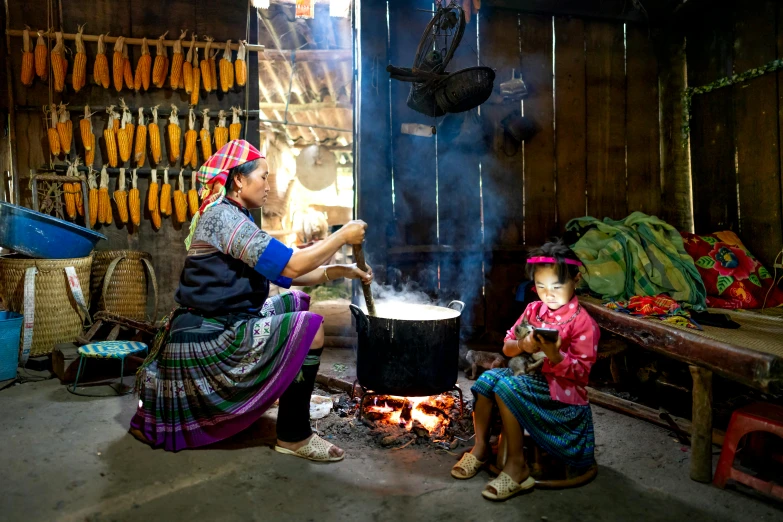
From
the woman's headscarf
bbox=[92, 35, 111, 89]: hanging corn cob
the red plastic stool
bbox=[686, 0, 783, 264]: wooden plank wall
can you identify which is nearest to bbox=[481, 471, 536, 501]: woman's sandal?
the red plastic stool

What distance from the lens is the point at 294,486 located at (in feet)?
8.61

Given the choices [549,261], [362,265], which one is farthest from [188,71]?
[549,261]

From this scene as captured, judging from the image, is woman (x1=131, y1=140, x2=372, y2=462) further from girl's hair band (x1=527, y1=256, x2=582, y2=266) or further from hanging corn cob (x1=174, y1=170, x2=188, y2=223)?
hanging corn cob (x1=174, y1=170, x2=188, y2=223)

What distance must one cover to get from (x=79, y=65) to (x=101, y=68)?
0.71ft

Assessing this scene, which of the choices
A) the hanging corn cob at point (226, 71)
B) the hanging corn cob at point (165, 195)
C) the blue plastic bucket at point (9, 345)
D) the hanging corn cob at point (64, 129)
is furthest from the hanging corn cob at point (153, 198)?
the blue plastic bucket at point (9, 345)

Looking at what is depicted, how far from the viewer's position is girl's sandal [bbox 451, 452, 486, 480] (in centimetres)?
270

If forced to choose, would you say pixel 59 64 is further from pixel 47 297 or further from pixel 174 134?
pixel 47 297

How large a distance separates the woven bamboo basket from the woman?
100 inches

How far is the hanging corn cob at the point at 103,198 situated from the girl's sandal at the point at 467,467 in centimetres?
474

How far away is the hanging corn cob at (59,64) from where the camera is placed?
5430 millimetres

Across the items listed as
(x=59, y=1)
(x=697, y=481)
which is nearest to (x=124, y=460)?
(x=697, y=481)

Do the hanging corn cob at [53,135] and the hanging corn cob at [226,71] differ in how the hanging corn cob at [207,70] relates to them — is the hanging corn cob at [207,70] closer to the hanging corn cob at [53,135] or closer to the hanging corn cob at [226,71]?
the hanging corn cob at [226,71]

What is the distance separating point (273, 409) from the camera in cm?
377

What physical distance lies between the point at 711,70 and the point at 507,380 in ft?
15.6
